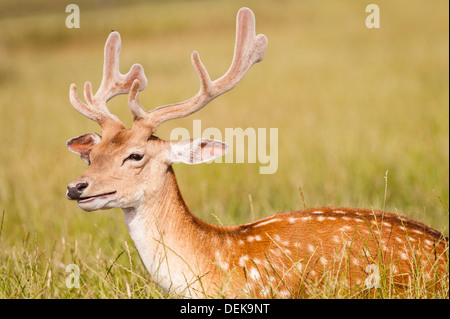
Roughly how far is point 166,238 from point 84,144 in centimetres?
64

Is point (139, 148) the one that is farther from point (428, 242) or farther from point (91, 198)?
point (428, 242)

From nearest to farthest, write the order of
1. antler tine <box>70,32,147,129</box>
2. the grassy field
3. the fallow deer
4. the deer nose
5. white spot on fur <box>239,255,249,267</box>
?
the deer nose, the fallow deer, white spot on fur <box>239,255,249,267</box>, antler tine <box>70,32,147,129</box>, the grassy field

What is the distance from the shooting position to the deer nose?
2365mm

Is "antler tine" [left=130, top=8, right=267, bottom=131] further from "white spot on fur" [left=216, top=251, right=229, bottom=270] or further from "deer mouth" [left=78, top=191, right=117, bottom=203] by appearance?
"white spot on fur" [left=216, top=251, right=229, bottom=270]

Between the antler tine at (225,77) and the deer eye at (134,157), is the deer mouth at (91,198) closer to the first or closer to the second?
the deer eye at (134,157)

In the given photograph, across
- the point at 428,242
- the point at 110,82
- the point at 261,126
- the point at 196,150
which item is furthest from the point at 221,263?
the point at 261,126

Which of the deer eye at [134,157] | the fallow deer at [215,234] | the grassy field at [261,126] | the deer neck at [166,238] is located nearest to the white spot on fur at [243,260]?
the fallow deer at [215,234]

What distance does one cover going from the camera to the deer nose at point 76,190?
2365 mm

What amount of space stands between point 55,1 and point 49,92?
28246 millimetres

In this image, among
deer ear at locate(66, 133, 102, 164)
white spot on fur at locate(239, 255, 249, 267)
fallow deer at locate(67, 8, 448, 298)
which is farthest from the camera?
deer ear at locate(66, 133, 102, 164)

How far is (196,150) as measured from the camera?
103 inches

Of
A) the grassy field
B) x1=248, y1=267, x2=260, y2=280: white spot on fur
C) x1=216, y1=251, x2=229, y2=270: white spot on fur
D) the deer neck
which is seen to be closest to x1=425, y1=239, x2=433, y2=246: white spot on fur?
the grassy field

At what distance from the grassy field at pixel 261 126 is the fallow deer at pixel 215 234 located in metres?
0.15

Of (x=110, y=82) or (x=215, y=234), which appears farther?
(x=110, y=82)
